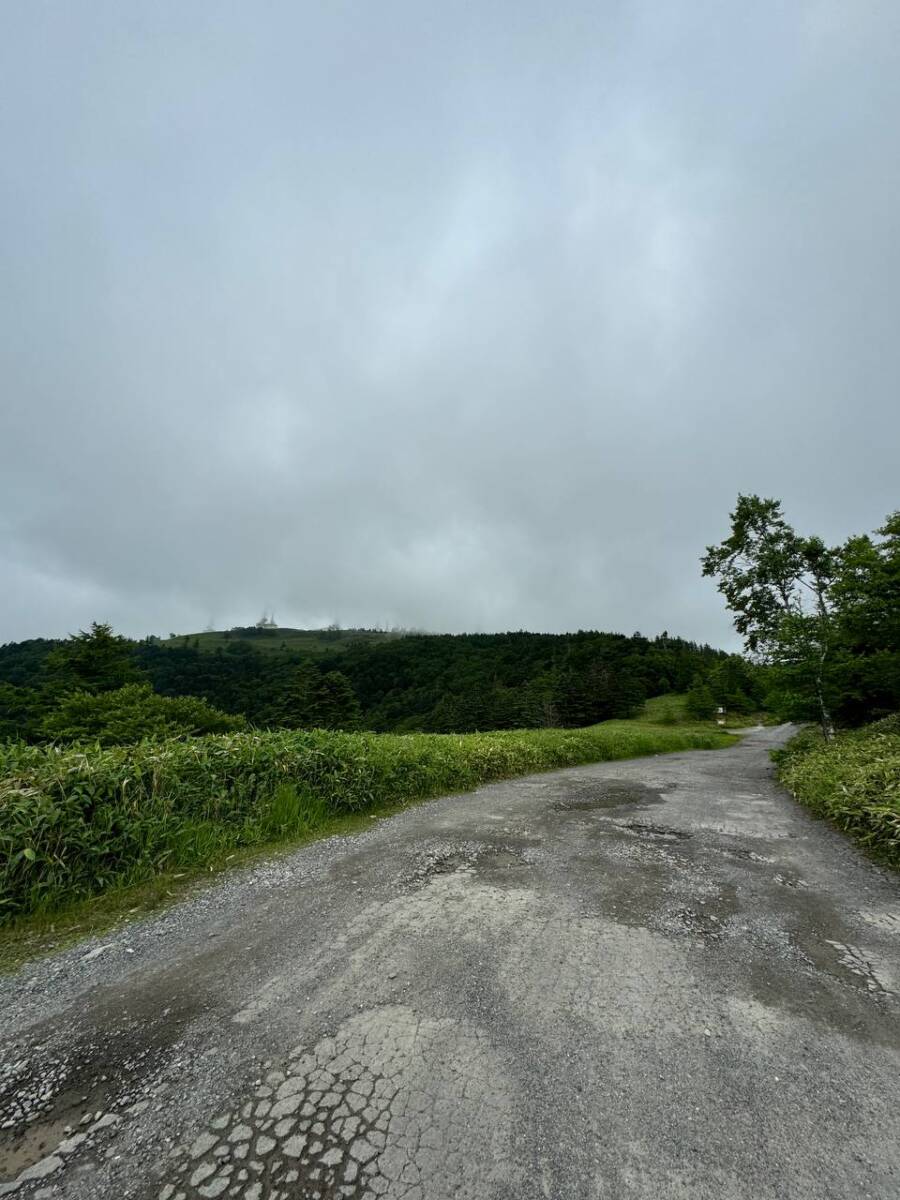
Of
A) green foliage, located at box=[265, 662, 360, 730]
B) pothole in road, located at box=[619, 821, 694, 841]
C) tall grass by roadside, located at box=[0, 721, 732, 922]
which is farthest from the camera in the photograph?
green foliage, located at box=[265, 662, 360, 730]

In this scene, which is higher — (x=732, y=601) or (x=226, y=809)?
(x=732, y=601)

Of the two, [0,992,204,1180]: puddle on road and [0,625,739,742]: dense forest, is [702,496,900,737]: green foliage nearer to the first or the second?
[0,625,739,742]: dense forest

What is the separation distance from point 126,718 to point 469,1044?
1926 cm

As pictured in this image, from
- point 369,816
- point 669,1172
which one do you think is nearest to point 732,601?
point 369,816

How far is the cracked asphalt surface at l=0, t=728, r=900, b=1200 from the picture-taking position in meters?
1.77

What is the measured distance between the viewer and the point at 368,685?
10706 cm

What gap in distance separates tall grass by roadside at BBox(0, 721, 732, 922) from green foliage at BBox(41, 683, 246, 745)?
1044cm

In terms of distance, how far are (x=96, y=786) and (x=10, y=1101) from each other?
3009 millimetres

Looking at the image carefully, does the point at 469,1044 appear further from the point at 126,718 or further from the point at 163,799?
the point at 126,718

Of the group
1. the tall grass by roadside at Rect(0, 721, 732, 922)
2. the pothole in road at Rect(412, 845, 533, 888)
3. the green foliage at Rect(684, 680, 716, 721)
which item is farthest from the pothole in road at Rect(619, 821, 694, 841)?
the green foliage at Rect(684, 680, 716, 721)

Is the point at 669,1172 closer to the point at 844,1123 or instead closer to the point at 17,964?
the point at 844,1123

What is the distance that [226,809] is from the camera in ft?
18.8

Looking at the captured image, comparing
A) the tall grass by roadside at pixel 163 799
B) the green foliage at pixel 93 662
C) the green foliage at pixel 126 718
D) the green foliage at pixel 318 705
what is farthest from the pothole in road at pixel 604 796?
the green foliage at pixel 318 705

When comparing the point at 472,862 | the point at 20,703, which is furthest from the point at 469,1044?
the point at 20,703
